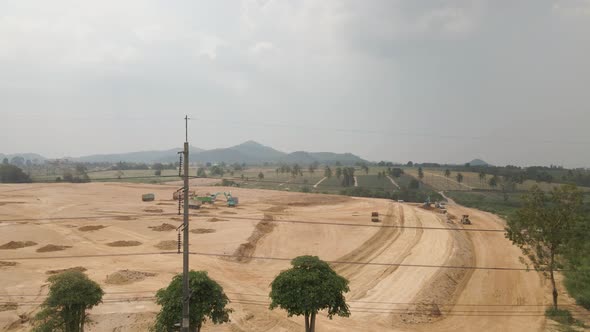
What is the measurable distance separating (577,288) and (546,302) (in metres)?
3.68

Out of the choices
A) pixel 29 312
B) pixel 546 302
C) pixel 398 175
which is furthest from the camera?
pixel 398 175

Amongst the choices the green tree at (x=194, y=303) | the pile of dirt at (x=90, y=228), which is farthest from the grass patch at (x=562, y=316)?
the pile of dirt at (x=90, y=228)

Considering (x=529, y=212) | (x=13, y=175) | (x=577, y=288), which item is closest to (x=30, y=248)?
(x=529, y=212)

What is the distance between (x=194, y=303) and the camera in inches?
701

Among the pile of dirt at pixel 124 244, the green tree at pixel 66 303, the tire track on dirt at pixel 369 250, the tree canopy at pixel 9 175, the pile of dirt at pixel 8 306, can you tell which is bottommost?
the tire track on dirt at pixel 369 250

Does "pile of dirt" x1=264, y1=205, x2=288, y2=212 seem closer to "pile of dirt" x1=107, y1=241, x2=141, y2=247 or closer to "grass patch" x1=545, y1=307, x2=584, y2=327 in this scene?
"pile of dirt" x1=107, y1=241, x2=141, y2=247

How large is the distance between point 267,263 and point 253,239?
9761 mm

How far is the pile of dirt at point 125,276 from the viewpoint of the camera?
106ft

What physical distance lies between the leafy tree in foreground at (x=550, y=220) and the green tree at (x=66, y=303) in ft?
93.8

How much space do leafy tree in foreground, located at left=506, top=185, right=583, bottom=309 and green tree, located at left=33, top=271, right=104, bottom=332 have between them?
2860cm

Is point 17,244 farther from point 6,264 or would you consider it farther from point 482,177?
point 482,177

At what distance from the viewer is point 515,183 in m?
127

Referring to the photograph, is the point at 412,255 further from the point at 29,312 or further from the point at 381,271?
the point at 29,312

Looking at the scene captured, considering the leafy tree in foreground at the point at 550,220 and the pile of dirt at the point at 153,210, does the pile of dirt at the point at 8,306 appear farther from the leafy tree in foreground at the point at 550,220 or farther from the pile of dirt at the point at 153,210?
the pile of dirt at the point at 153,210
